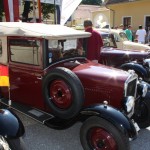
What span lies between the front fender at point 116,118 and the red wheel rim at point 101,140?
0.19 m

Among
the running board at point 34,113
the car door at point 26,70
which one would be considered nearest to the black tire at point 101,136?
the running board at point 34,113

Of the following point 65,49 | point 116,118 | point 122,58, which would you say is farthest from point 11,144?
point 122,58

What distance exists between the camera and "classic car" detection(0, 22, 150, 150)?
3.29 metres

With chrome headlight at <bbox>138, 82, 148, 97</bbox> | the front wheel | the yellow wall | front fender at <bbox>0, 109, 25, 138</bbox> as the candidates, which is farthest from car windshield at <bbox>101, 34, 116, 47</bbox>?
the yellow wall

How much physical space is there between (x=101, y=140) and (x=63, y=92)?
34.3 inches

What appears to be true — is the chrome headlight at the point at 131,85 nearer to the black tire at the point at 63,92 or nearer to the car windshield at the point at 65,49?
the black tire at the point at 63,92

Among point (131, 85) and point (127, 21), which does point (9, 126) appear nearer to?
point (131, 85)

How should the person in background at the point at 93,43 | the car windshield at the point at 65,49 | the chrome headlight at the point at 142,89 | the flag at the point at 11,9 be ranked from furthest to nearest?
1. the flag at the point at 11,9
2. the person in background at the point at 93,43
3. the chrome headlight at the point at 142,89
4. the car windshield at the point at 65,49

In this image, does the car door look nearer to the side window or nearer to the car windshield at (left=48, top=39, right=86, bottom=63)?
the side window

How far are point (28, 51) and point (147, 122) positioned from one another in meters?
2.18

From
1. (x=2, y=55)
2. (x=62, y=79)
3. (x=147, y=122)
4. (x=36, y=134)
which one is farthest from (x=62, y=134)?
(x=2, y=55)

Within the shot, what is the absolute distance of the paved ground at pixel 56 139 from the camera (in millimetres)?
3775

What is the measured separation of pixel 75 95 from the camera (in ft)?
11.6

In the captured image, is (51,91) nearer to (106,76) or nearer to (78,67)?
(78,67)
